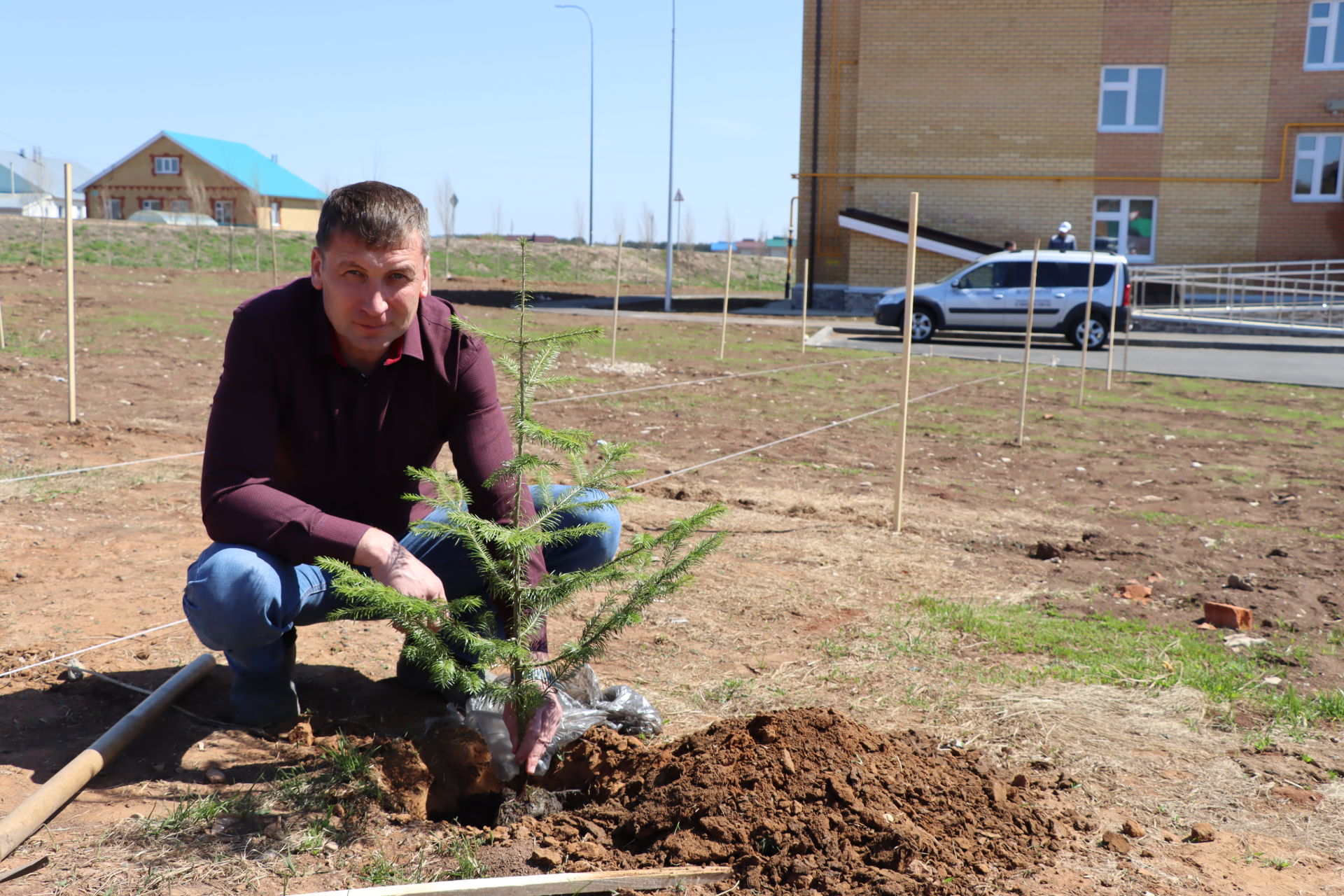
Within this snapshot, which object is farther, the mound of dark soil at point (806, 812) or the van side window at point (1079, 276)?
the van side window at point (1079, 276)

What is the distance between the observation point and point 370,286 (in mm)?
2408

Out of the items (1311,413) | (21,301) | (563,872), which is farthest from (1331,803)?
(21,301)

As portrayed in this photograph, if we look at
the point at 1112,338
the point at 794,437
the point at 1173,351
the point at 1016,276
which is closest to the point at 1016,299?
the point at 1016,276

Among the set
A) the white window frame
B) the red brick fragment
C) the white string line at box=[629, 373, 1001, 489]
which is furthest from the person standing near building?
the red brick fragment

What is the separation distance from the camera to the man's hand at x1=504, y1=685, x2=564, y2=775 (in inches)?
100

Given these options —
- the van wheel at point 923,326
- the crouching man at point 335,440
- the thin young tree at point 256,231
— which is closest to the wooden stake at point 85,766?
the crouching man at point 335,440

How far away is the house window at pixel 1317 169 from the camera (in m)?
23.8

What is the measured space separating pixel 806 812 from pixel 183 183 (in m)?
58.0

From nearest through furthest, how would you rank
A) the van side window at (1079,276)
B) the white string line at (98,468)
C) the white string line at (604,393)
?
the white string line at (98,468) → the white string line at (604,393) → the van side window at (1079,276)

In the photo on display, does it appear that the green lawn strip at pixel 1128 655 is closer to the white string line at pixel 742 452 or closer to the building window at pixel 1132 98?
the white string line at pixel 742 452

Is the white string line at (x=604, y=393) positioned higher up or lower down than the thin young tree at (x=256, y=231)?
lower down

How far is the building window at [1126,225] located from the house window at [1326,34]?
4759 mm

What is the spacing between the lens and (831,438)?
8.45 meters

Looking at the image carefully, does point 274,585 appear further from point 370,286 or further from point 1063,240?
point 1063,240
